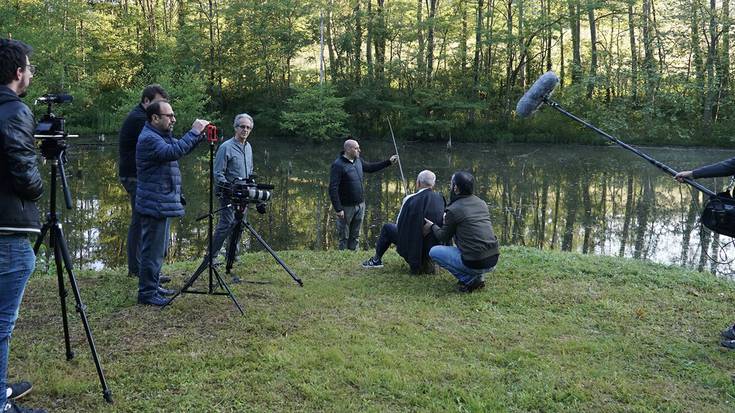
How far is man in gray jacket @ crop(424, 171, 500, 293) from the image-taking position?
17.4ft

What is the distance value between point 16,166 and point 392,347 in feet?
8.66

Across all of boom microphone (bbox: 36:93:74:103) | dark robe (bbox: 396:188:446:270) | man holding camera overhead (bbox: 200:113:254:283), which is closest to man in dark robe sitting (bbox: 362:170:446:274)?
dark robe (bbox: 396:188:446:270)

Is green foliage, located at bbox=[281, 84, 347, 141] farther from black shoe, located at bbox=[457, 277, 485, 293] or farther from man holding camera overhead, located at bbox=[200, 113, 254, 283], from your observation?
black shoe, located at bbox=[457, 277, 485, 293]

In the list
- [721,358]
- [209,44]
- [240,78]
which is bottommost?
[721,358]

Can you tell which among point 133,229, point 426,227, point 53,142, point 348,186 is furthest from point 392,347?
point 348,186

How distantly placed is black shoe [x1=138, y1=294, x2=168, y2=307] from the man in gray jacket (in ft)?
8.61

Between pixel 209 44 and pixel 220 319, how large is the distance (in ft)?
91.7

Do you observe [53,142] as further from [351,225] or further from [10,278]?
[351,225]

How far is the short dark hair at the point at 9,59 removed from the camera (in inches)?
110

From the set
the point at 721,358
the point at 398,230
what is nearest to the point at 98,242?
the point at 398,230

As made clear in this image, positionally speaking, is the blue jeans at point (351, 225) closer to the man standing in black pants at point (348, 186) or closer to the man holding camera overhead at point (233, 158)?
the man standing in black pants at point (348, 186)

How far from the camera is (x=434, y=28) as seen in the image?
1073 inches

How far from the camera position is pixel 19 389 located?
3.26 meters

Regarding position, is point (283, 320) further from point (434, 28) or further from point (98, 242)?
point (434, 28)
